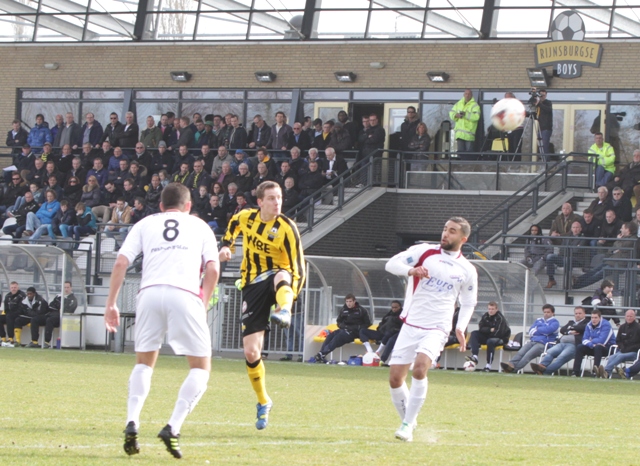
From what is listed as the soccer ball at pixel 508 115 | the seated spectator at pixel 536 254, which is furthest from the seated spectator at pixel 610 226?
the soccer ball at pixel 508 115

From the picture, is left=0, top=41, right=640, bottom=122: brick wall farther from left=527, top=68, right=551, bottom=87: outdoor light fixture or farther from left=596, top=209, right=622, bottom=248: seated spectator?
left=596, top=209, right=622, bottom=248: seated spectator

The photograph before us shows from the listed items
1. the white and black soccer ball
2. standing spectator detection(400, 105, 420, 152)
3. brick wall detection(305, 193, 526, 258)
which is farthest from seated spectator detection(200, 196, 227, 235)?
the white and black soccer ball

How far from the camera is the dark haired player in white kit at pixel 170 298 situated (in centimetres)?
725

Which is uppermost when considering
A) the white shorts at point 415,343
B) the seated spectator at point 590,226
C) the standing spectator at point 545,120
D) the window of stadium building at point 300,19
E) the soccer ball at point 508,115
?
the window of stadium building at point 300,19

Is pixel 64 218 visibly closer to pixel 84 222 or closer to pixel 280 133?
pixel 84 222

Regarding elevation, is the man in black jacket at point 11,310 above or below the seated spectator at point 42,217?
below

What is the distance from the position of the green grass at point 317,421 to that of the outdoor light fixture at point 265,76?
1505 centimetres

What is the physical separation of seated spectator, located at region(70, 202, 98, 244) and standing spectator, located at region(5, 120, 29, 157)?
15.2 ft

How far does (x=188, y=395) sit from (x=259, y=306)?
7.65ft

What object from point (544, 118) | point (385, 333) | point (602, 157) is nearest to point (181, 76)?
point (544, 118)

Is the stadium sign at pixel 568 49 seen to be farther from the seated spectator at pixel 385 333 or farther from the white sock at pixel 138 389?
the white sock at pixel 138 389

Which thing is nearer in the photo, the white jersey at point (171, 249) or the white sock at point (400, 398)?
the white jersey at point (171, 249)

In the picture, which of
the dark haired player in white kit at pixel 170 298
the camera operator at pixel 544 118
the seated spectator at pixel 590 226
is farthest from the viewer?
the camera operator at pixel 544 118

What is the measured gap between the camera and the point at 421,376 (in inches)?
345
